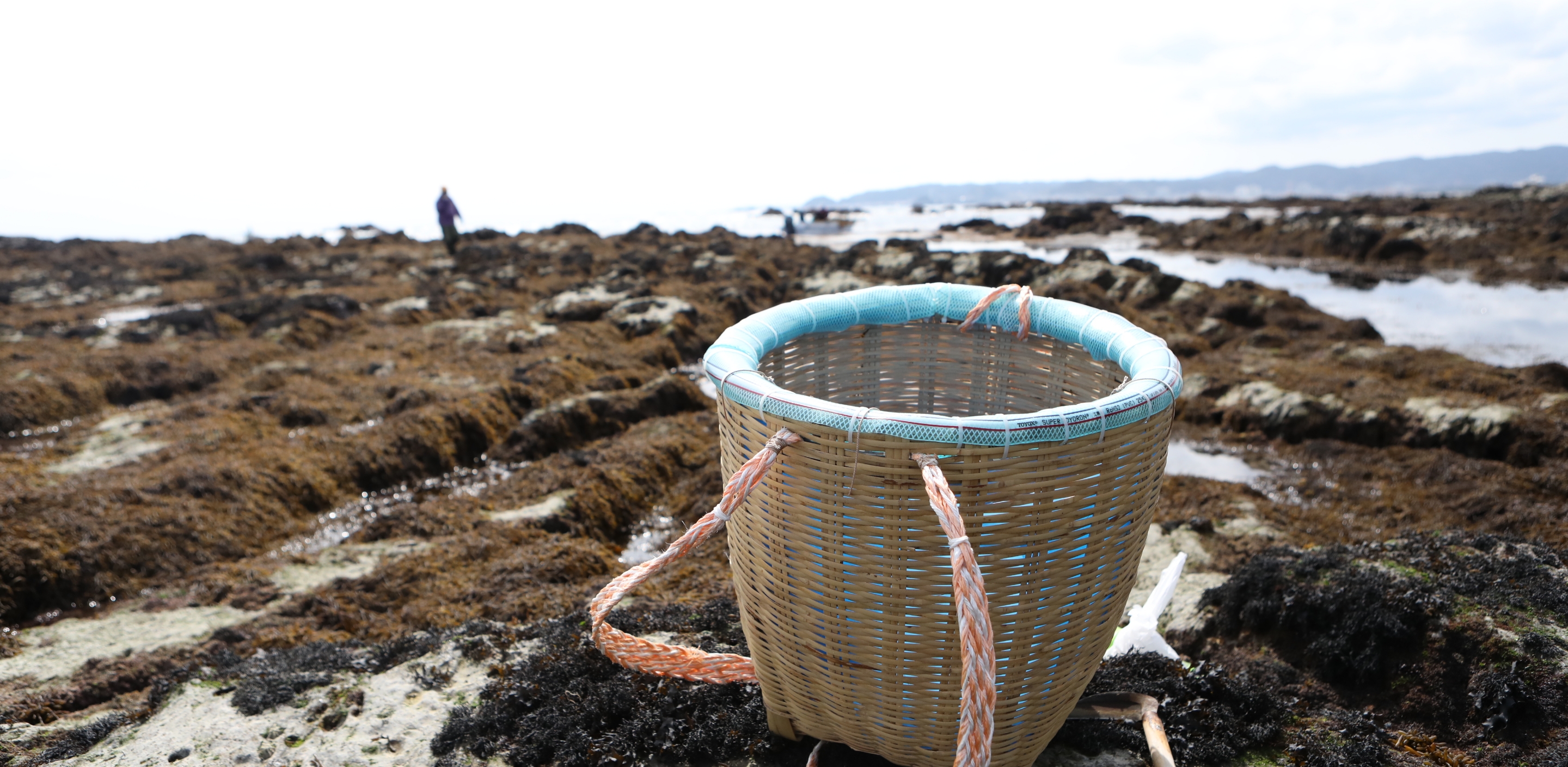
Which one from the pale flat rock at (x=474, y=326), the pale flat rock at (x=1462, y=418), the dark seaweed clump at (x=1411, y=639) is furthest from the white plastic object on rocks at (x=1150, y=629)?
the pale flat rock at (x=474, y=326)

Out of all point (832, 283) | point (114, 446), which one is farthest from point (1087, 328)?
point (832, 283)

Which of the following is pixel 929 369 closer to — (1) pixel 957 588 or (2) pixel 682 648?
(2) pixel 682 648

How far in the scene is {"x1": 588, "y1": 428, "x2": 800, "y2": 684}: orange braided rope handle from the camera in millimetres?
1793

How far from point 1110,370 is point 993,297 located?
20.0 inches

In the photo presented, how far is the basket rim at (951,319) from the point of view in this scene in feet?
5.43

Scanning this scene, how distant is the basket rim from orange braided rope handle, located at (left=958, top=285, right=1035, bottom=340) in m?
0.03

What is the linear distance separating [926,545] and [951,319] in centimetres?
143

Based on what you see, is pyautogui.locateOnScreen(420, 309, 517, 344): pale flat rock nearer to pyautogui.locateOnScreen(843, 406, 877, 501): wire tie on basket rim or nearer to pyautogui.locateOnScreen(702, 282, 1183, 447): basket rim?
pyautogui.locateOnScreen(702, 282, 1183, 447): basket rim

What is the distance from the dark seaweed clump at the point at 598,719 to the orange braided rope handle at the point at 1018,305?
5.59ft

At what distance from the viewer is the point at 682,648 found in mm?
2564

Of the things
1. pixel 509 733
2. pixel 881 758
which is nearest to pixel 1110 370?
pixel 881 758

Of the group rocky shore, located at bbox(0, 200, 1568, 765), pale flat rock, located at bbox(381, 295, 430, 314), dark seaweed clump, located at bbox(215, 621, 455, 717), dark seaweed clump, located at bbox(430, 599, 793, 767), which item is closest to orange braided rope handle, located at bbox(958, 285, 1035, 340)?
rocky shore, located at bbox(0, 200, 1568, 765)

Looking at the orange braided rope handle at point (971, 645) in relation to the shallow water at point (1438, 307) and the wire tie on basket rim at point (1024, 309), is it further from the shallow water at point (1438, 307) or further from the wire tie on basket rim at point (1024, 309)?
the shallow water at point (1438, 307)

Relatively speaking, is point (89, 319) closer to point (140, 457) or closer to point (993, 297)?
point (140, 457)
